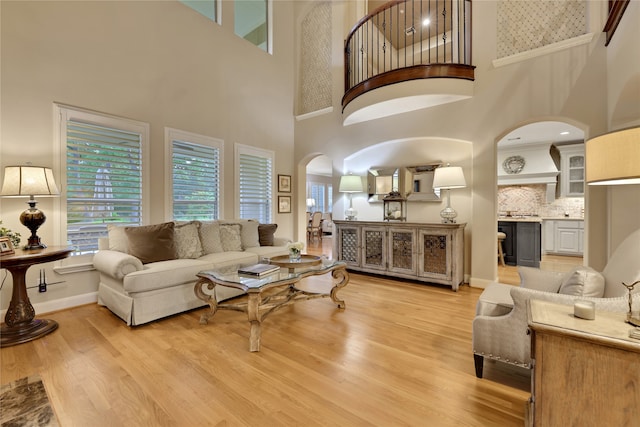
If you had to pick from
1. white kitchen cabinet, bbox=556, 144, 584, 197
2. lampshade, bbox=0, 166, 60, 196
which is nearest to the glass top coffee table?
lampshade, bbox=0, 166, 60, 196

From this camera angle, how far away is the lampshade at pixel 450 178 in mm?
3865

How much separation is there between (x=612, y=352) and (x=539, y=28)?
4.05m

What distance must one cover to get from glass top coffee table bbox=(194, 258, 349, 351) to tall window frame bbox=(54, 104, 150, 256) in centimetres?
153

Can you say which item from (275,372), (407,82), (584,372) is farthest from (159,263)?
(407,82)

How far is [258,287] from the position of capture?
232 centimetres

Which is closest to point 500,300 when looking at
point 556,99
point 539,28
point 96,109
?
point 556,99

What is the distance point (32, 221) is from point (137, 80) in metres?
2.12

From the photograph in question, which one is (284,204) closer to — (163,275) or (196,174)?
(196,174)

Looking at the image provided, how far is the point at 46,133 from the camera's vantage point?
9.91ft

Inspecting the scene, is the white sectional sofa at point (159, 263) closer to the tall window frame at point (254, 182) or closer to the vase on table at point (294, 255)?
the vase on table at point (294, 255)

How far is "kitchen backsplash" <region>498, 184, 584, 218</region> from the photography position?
6523mm

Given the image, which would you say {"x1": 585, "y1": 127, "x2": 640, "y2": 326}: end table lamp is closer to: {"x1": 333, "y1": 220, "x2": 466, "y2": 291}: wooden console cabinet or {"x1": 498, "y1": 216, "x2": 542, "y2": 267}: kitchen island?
{"x1": 333, "y1": 220, "x2": 466, "y2": 291}: wooden console cabinet

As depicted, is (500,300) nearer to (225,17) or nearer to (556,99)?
(556,99)

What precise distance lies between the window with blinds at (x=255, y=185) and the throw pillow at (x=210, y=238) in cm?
119
